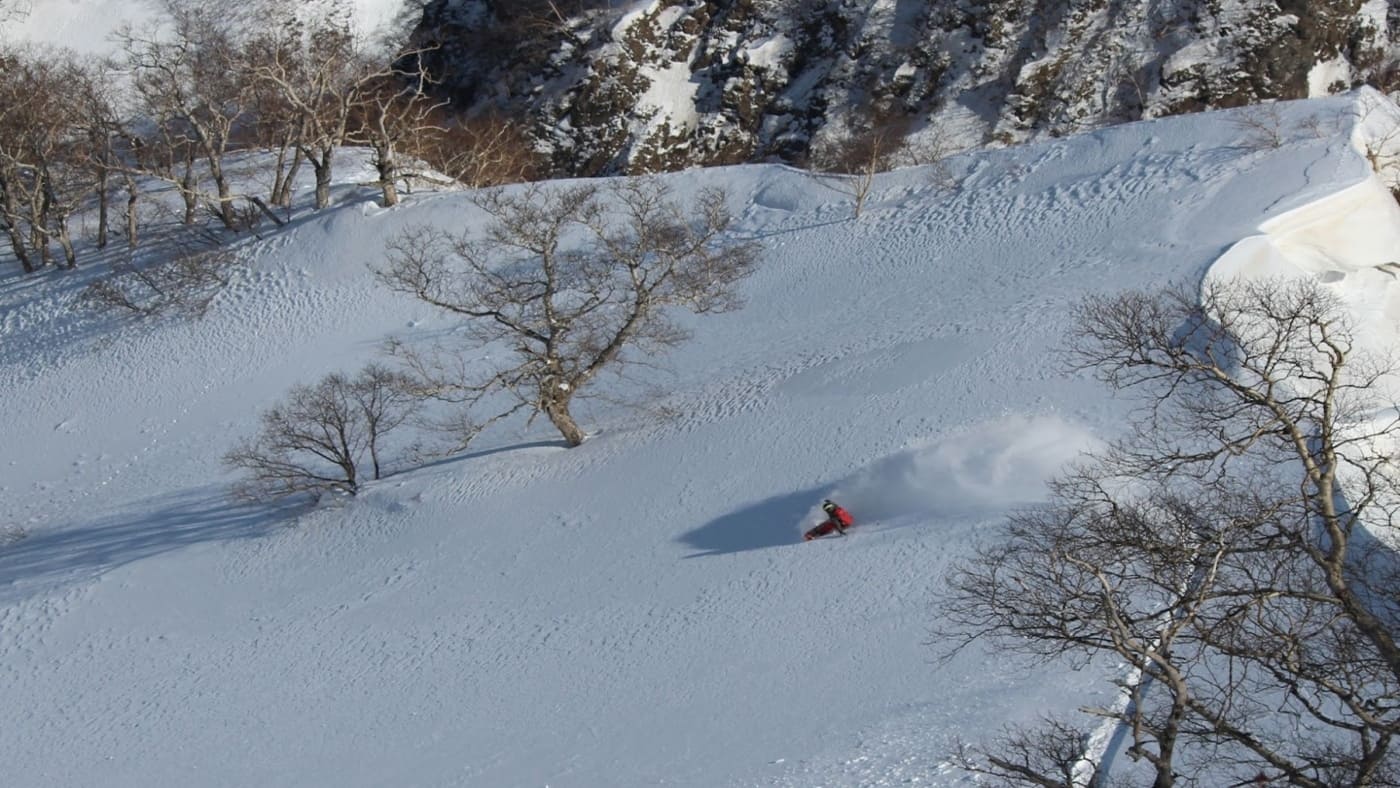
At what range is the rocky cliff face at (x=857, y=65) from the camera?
32656 millimetres

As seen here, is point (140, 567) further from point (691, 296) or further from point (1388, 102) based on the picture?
point (1388, 102)

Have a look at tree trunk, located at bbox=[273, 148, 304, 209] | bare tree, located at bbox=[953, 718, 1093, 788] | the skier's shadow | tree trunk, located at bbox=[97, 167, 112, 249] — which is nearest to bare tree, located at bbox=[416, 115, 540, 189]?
tree trunk, located at bbox=[273, 148, 304, 209]

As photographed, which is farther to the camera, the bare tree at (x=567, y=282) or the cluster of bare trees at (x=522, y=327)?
the cluster of bare trees at (x=522, y=327)

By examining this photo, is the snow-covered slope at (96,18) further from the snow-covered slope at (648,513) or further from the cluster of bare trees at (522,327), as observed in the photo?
the cluster of bare trees at (522,327)

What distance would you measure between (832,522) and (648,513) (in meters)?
3.05

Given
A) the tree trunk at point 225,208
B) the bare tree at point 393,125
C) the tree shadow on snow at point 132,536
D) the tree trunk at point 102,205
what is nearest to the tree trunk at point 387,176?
the bare tree at point 393,125

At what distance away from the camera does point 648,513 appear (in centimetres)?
1997

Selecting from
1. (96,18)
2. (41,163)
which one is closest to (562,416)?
(41,163)

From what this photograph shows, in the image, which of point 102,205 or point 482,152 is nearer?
point 102,205

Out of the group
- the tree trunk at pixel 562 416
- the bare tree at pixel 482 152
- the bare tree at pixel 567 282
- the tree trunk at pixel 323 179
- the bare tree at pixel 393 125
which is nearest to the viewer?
the tree trunk at pixel 562 416

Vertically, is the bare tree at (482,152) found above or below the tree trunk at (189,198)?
above

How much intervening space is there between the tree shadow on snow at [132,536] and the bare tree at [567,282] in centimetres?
372

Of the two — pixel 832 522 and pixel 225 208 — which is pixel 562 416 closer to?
pixel 832 522

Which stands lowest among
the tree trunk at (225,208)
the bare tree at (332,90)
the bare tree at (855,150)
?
the tree trunk at (225,208)
